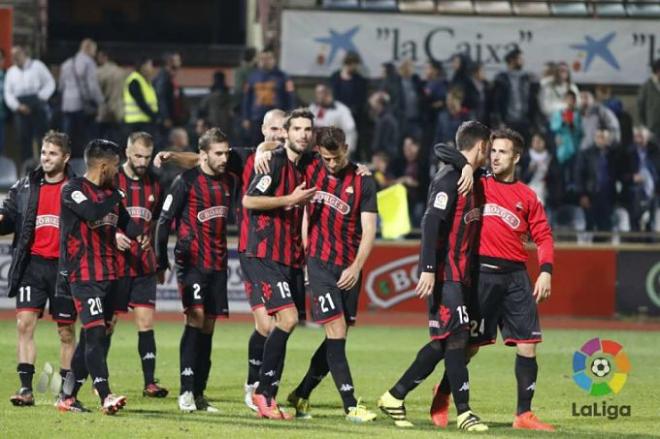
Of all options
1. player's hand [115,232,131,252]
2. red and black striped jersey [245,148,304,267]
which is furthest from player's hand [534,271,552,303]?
player's hand [115,232,131,252]

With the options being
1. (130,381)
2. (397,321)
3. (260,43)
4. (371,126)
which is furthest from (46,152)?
(260,43)

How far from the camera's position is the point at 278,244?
11.2 m

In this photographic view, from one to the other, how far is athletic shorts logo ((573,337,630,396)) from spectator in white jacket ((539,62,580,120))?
37.9 ft

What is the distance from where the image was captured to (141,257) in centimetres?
1291

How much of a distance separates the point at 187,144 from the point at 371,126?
3096 millimetres

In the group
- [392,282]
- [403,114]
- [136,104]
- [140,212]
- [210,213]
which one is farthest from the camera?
[403,114]

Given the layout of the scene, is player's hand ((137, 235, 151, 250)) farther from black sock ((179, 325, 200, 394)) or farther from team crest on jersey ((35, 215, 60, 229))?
black sock ((179, 325, 200, 394))

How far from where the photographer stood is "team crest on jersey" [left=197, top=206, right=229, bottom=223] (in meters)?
12.1

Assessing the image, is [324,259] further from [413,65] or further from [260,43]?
[260,43]

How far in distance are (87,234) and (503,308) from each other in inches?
120

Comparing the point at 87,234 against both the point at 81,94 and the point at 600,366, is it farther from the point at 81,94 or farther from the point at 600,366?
the point at 81,94

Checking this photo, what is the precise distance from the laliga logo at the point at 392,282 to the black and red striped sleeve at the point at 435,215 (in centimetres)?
1087

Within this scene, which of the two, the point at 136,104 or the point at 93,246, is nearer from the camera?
the point at 93,246

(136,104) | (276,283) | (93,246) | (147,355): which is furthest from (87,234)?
(136,104)
